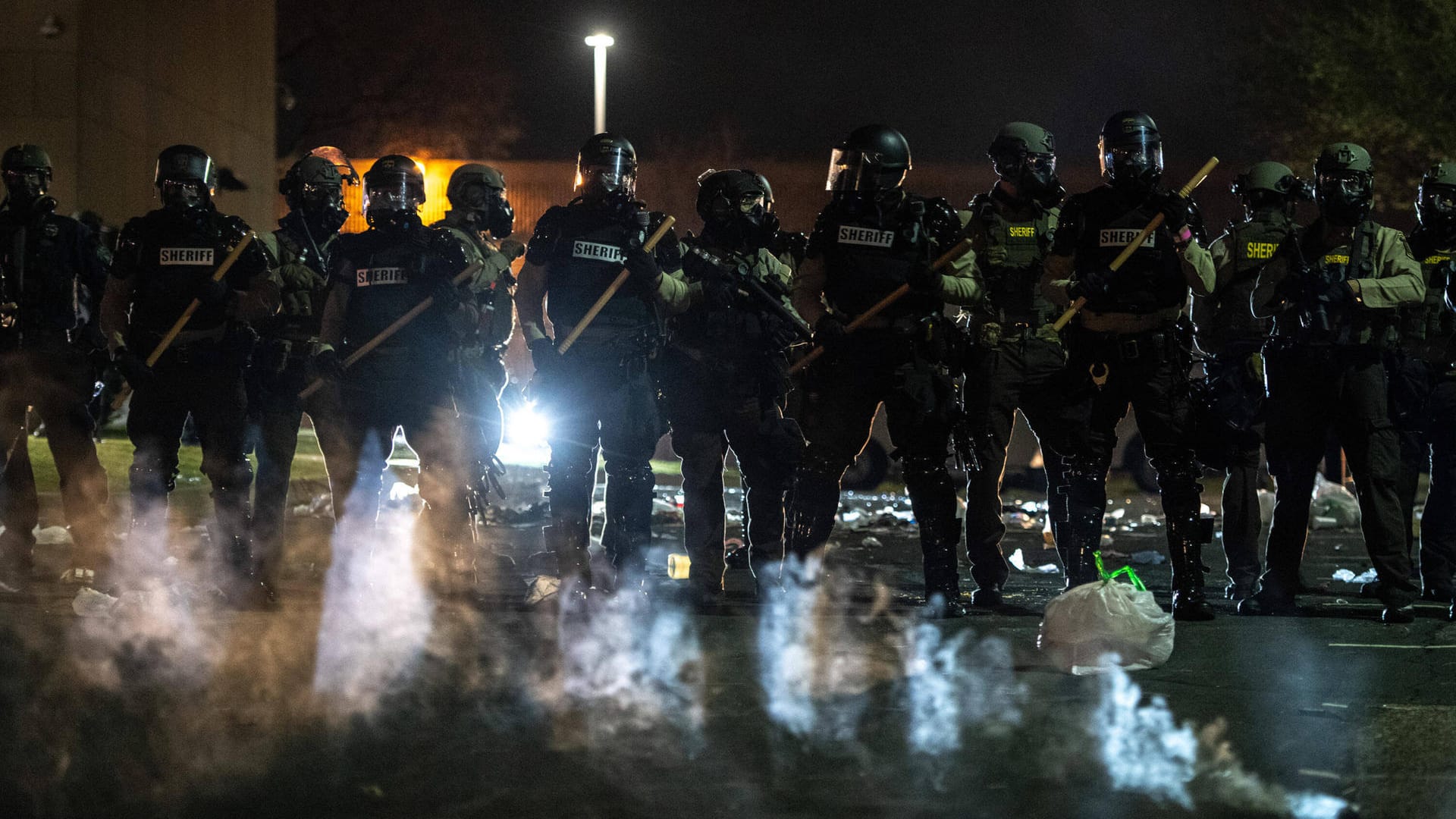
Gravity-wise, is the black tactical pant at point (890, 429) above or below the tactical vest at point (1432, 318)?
below

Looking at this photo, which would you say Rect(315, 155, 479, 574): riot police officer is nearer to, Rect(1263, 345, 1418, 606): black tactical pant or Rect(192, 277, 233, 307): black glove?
Rect(192, 277, 233, 307): black glove

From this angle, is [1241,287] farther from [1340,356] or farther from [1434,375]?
[1434,375]

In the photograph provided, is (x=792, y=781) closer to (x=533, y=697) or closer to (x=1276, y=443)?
(x=533, y=697)

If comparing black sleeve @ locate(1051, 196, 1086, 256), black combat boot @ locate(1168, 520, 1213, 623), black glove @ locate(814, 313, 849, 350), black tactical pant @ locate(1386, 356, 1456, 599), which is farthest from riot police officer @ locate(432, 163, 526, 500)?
black tactical pant @ locate(1386, 356, 1456, 599)

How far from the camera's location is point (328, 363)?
8.12 meters

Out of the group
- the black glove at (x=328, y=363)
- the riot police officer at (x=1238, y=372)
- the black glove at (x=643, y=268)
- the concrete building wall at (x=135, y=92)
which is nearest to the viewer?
the black glove at (x=643, y=268)

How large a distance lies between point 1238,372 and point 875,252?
6.84 ft

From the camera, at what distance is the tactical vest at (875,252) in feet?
26.1

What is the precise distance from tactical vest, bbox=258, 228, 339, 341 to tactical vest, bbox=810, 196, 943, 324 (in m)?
2.69

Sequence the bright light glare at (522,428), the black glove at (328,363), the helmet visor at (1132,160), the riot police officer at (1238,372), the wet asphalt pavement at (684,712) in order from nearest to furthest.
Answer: the wet asphalt pavement at (684,712), the helmet visor at (1132,160), the black glove at (328,363), the riot police officer at (1238,372), the bright light glare at (522,428)

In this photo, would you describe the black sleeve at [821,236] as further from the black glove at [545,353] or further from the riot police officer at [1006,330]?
the black glove at [545,353]

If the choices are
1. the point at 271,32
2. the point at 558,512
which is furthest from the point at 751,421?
the point at 271,32

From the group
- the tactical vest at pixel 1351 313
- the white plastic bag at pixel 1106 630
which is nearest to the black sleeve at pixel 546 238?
the white plastic bag at pixel 1106 630

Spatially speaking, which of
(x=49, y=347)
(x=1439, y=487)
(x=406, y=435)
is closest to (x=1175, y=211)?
(x=1439, y=487)
